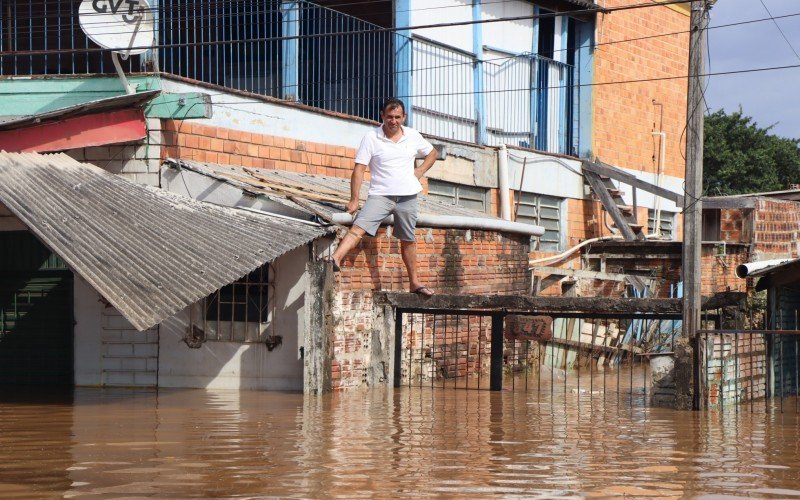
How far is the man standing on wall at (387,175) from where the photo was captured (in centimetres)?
1285

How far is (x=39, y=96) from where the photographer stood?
14.9 m

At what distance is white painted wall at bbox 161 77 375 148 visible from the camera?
592 inches

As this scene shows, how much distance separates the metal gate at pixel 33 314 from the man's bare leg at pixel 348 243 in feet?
12.2

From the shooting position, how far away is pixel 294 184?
14984 millimetres

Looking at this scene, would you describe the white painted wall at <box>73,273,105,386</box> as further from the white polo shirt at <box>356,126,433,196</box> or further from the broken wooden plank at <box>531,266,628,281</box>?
the broken wooden plank at <box>531,266,628,281</box>

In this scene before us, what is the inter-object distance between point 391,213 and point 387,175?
463 millimetres

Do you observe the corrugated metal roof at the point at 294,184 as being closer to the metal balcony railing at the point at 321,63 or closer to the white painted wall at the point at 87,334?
the metal balcony railing at the point at 321,63

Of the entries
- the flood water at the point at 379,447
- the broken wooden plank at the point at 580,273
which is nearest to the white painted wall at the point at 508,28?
the broken wooden plank at the point at 580,273

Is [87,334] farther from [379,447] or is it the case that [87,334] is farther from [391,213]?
[379,447]

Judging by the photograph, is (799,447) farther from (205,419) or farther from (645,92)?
(645,92)

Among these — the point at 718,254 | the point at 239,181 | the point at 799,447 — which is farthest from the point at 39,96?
the point at 718,254

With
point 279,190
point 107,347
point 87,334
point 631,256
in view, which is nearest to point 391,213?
point 279,190

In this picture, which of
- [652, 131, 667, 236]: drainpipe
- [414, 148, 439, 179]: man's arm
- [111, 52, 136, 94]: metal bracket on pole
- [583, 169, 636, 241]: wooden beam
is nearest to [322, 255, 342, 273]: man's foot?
[414, 148, 439, 179]: man's arm

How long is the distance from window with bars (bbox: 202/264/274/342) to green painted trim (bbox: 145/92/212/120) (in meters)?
2.02
